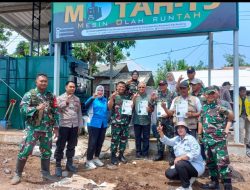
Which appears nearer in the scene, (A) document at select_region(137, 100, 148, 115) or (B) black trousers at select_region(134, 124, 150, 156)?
(A) document at select_region(137, 100, 148, 115)

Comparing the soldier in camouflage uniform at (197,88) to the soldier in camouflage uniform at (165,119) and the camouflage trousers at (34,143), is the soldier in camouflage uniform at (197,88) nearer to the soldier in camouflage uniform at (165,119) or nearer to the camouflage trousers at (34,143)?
the soldier in camouflage uniform at (165,119)

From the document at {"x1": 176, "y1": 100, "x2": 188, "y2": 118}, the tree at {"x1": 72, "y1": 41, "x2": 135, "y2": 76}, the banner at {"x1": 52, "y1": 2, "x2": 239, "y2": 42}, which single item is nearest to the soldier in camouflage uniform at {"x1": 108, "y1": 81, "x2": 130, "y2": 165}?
the document at {"x1": 176, "y1": 100, "x2": 188, "y2": 118}

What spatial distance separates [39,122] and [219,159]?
125 inches

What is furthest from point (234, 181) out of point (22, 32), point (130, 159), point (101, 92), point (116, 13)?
point (22, 32)

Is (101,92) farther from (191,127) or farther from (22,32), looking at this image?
(22,32)

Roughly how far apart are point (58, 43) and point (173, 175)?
17.8 feet

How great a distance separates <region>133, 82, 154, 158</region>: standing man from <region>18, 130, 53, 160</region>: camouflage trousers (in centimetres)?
211

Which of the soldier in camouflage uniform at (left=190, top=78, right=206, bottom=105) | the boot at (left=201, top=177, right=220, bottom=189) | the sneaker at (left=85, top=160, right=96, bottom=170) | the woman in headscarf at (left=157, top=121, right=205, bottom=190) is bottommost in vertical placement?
the boot at (left=201, top=177, right=220, bottom=189)

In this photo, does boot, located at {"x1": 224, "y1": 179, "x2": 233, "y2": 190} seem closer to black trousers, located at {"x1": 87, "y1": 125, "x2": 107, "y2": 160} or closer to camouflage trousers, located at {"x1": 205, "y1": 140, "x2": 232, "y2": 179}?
camouflage trousers, located at {"x1": 205, "y1": 140, "x2": 232, "y2": 179}

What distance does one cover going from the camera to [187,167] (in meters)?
5.41

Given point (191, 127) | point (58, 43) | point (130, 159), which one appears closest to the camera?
point (191, 127)

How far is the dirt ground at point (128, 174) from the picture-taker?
5734mm

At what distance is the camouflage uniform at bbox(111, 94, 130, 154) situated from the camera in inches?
276

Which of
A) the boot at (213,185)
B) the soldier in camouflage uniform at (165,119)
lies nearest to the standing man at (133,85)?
the soldier in camouflage uniform at (165,119)
